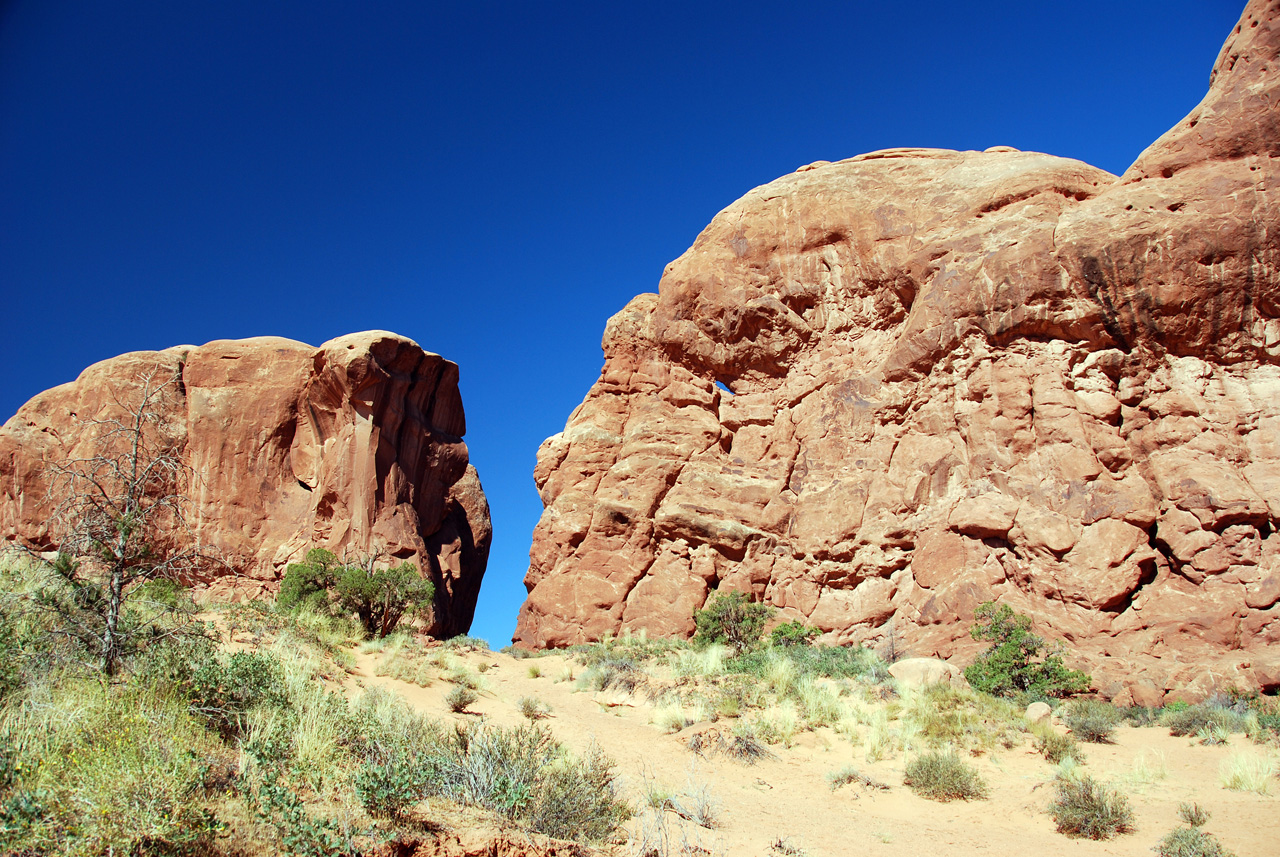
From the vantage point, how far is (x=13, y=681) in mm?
6012

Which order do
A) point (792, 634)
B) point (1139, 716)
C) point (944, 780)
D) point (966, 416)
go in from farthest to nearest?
point (966, 416), point (792, 634), point (1139, 716), point (944, 780)

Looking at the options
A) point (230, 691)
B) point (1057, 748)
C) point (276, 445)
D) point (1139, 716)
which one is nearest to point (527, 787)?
point (230, 691)

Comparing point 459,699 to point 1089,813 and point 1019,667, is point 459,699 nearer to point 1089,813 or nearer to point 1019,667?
point 1089,813

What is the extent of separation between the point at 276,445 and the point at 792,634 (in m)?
21.0

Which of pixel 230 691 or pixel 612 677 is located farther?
pixel 612 677

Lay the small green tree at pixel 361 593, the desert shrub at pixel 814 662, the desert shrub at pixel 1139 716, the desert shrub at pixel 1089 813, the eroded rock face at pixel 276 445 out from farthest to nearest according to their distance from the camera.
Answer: the eroded rock face at pixel 276 445 < the small green tree at pixel 361 593 < the desert shrub at pixel 814 662 < the desert shrub at pixel 1139 716 < the desert shrub at pixel 1089 813

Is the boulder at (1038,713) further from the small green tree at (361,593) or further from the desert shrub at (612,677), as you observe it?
the small green tree at (361,593)

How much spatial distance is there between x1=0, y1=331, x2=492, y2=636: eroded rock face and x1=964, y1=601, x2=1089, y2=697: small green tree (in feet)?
59.7

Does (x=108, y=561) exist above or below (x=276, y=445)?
below

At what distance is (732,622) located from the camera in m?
20.1

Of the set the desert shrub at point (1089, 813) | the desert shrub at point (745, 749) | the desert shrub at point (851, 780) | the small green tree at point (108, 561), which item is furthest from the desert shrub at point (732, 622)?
the small green tree at point (108, 561)

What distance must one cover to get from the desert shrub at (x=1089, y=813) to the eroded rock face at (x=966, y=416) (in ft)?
27.5

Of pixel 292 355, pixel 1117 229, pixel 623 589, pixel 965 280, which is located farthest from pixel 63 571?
pixel 292 355

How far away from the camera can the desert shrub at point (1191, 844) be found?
7008 millimetres
